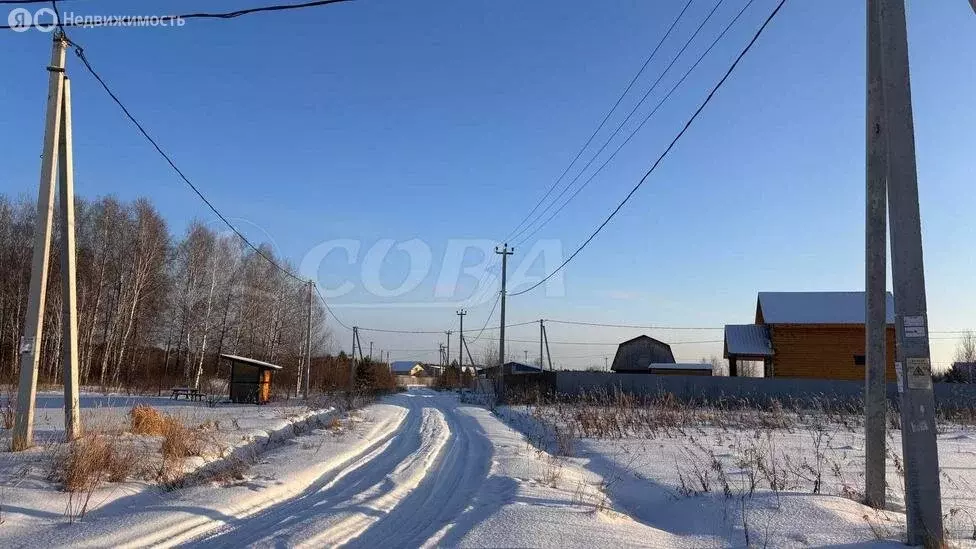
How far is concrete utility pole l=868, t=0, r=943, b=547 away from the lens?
5.16 metres

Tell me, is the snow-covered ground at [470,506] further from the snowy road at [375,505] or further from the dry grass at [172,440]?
the dry grass at [172,440]

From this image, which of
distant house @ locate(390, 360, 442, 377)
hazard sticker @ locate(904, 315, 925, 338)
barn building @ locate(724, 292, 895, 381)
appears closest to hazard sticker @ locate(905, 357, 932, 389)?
hazard sticker @ locate(904, 315, 925, 338)

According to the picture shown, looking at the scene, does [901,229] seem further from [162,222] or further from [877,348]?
[162,222]

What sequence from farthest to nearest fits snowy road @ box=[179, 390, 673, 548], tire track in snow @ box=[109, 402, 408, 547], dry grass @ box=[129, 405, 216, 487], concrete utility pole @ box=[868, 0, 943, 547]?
dry grass @ box=[129, 405, 216, 487] → snowy road @ box=[179, 390, 673, 548] → concrete utility pole @ box=[868, 0, 943, 547] → tire track in snow @ box=[109, 402, 408, 547]

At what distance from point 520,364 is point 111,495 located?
76966 mm

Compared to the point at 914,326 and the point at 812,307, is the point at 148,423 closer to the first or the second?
the point at 914,326

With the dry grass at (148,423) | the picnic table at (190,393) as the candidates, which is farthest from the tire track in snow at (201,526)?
the picnic table at (190,393)

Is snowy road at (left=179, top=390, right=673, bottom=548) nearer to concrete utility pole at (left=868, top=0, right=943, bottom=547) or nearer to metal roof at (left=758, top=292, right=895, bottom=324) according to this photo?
concrete utility pole at (left=868, top=0, right=943, bottom=547)

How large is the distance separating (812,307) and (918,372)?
34.6 meters

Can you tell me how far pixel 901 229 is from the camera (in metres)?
5.32

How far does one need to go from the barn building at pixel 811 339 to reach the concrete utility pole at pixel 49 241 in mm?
33460

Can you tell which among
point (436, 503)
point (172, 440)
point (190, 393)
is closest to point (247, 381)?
point (190, 393)

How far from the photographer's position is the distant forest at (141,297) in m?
38.8

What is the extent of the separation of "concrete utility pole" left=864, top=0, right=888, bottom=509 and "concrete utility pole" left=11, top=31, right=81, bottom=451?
10.2m
